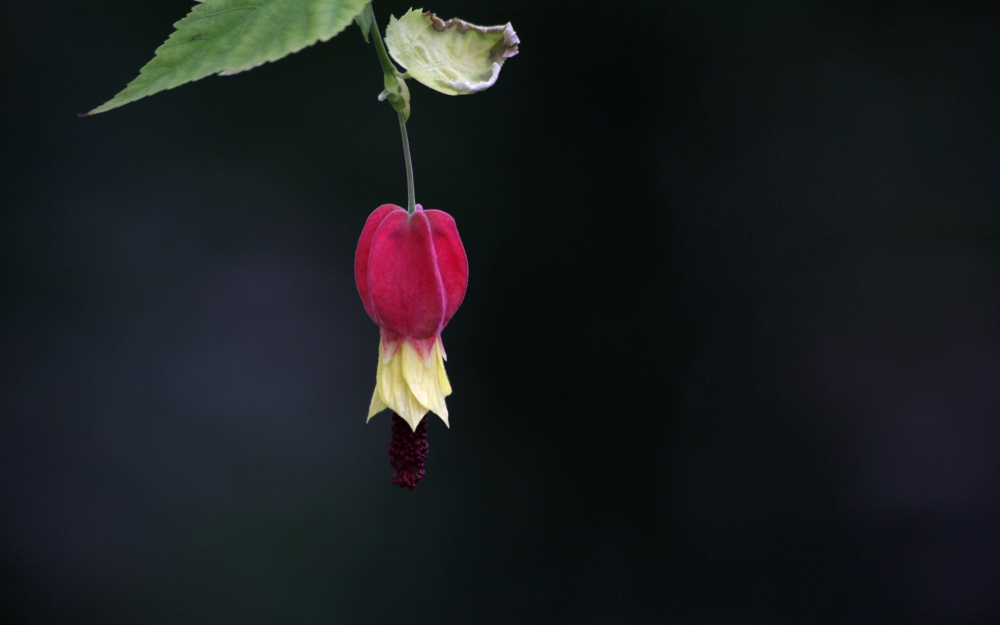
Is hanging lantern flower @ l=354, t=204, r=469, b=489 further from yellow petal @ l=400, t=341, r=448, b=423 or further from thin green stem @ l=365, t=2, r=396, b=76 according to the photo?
thin green stem @ l=365, t=2, r=396, b=76

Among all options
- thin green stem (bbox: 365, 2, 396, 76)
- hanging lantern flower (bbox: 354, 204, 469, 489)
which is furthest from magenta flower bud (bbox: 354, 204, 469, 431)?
thin green stem (bbox: 365, 2, 396, 76)

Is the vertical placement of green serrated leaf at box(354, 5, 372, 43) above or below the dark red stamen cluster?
above

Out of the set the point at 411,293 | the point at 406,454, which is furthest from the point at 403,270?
the point at 406,454

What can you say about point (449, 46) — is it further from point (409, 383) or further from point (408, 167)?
point (409, 383)

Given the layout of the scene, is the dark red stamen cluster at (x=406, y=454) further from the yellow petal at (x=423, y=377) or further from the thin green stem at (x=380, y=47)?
the thin green stem at (x=380, y=47)

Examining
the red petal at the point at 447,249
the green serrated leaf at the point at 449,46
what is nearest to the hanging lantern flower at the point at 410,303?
the red petal at the point at 447,249

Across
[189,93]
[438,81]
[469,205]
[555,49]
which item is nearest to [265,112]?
[189,93]
